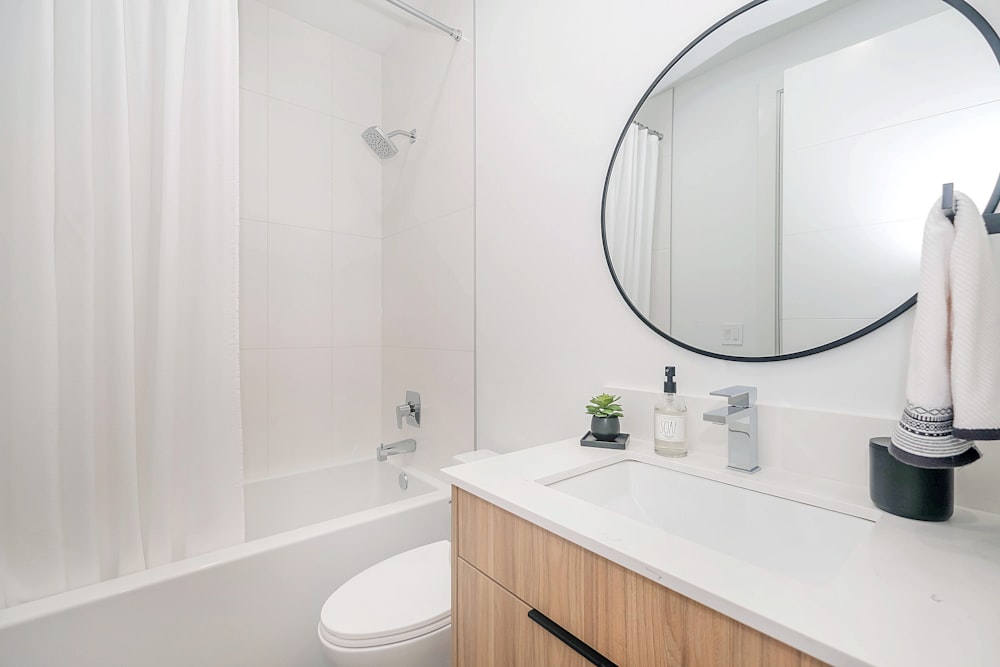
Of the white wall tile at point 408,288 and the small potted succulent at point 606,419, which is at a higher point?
the white wall tile at point 408,288

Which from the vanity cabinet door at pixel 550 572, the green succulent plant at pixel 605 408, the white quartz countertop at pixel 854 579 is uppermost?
the green succulent plant at pixel 605 408

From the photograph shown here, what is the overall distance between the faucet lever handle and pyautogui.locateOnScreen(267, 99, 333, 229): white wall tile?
1901 millimetres

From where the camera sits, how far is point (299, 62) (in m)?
2.06

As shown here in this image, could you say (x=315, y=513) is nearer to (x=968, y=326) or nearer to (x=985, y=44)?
(x=968, y=326)

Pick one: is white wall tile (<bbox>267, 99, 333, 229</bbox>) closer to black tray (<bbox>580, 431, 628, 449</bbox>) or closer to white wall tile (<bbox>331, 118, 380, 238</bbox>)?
white wall tile (<bbox>331, 118, 380, 238</bbox>)

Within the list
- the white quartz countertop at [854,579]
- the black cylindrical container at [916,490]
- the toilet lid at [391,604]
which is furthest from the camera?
the toilet lid at [391,604]

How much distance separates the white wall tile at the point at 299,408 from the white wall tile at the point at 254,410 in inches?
0.9

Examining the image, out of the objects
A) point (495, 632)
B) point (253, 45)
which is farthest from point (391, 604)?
point (253, 45)

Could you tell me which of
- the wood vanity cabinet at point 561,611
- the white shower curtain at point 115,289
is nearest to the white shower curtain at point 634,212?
the wood vanity cabinet at point 561,611

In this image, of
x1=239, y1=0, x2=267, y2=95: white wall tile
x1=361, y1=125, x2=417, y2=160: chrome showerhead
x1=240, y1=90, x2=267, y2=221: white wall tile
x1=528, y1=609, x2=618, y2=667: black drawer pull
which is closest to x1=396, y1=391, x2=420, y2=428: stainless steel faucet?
x1=240, y1=90, x2=267, y2=221: white wall tile

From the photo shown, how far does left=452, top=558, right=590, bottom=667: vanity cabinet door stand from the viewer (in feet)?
2.28

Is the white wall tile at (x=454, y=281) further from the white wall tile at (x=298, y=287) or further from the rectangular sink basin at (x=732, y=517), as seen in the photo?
the rectangular sink basin at (x=732, y=517)

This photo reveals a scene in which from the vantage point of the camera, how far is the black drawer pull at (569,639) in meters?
0.62

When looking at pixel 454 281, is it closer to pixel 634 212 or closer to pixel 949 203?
pixel 634 212
